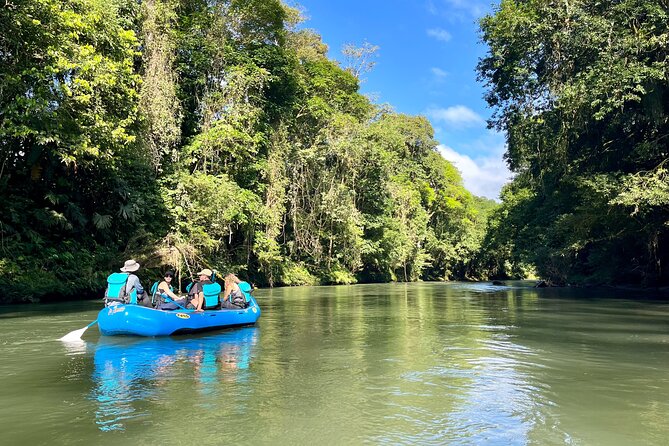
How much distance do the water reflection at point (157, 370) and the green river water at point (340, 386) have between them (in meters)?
0.03

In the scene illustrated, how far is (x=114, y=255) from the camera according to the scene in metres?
19.0

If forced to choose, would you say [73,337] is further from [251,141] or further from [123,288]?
[251,141]

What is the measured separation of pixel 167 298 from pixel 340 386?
19.2ft

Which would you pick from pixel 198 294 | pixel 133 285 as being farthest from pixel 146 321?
pixel 198 294

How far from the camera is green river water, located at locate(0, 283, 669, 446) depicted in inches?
192

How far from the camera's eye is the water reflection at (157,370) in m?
5.71

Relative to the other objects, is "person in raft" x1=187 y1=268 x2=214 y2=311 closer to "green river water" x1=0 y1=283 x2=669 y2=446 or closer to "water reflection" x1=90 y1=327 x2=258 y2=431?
"green river water" x1=0 y1=283 x2=669 y2=446

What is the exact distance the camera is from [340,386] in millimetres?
6566

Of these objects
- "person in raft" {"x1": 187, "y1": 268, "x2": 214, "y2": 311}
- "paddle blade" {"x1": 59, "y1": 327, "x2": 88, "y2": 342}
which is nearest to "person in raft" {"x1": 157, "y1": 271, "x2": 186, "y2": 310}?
"person in raft" {"x1": 187, "y1": 268, "x2": 214, "y2": 311}

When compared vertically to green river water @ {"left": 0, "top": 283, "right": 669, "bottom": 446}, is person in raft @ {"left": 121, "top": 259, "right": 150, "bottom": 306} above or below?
above

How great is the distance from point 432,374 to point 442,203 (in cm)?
4796

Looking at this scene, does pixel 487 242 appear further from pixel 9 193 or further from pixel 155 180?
pixel 9 193

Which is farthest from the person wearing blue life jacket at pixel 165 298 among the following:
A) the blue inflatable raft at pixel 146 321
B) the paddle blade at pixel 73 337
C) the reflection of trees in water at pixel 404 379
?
the reflection of trees in water at pixel 404 379

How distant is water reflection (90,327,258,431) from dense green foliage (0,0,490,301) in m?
7.32
